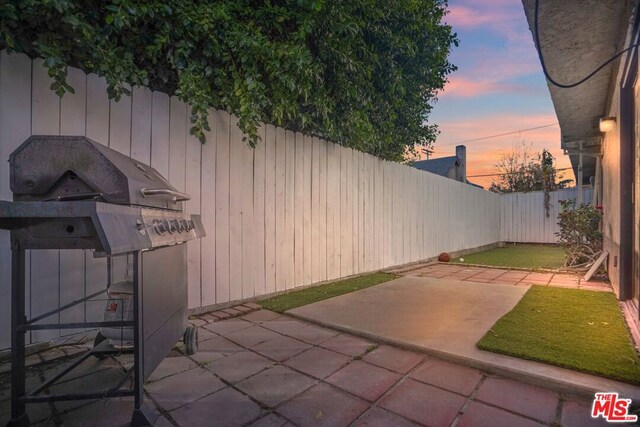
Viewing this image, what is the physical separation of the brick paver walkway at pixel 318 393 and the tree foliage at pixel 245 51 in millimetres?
2028

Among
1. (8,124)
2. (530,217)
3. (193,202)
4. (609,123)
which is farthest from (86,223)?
(530,217)

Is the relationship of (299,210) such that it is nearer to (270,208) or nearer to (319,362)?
(270,208)

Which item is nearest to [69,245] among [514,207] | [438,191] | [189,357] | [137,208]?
[137,208]

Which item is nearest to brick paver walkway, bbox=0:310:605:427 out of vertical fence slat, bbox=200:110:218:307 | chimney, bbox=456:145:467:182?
vertical fence slat, bbox=200:110:218:307

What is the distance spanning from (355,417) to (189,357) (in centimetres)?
133

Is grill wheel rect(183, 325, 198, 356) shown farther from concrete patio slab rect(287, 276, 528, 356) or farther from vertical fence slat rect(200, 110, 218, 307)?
concrete patio slab rect(287, 276, 528, 356)

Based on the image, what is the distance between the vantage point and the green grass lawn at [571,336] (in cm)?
190

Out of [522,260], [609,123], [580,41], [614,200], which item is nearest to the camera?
[580,41]

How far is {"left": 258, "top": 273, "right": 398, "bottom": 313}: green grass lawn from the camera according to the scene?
3.56m

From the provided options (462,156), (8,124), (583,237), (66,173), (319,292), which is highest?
(462,156)

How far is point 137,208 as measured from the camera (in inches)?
55.4

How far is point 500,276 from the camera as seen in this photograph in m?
5.09

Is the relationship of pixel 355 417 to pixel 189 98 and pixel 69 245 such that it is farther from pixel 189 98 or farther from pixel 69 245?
pixel 189 98

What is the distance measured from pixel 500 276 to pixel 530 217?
787cm
